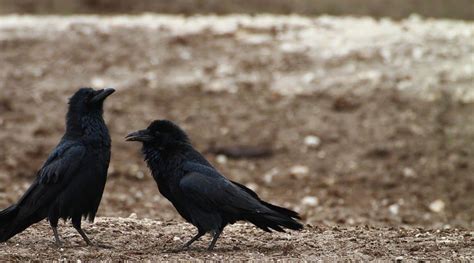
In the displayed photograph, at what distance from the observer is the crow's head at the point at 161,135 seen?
24.2ft

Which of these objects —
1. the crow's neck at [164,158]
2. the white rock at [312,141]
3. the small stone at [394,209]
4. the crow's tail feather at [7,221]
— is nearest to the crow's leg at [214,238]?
the crow's neck at [164,158]

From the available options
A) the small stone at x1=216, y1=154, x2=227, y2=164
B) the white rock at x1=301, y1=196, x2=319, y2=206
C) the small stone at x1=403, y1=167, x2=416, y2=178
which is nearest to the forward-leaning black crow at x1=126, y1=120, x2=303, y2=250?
the white rock at x1=301, y1=196, x2=319, y2=206

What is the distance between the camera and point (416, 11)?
23.3 m

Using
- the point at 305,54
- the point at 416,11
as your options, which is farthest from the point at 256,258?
the point at 416,11

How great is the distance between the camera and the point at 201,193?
705cm

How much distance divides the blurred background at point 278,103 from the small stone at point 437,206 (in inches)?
0.8

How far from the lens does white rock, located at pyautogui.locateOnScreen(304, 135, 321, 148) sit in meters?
14.2

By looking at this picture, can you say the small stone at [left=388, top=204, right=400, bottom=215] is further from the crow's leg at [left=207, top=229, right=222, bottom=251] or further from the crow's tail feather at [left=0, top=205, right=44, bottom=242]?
the crow's tail feather at [left=0, top=205, right=44, bottom=242]

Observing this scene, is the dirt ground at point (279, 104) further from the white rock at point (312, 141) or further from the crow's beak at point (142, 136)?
the crow's beak at point (142, 136)

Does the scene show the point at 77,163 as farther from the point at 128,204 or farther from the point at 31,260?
the point at 128,204

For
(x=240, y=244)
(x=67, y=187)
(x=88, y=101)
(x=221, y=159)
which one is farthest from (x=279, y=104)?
(x=67, y=187)

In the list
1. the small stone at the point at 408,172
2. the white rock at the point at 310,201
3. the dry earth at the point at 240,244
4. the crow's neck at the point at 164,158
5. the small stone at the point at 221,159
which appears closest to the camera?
the dry earth at the point at 240,244

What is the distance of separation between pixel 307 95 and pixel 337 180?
9.00ft

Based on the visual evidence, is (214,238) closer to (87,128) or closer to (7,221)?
(87,128)
